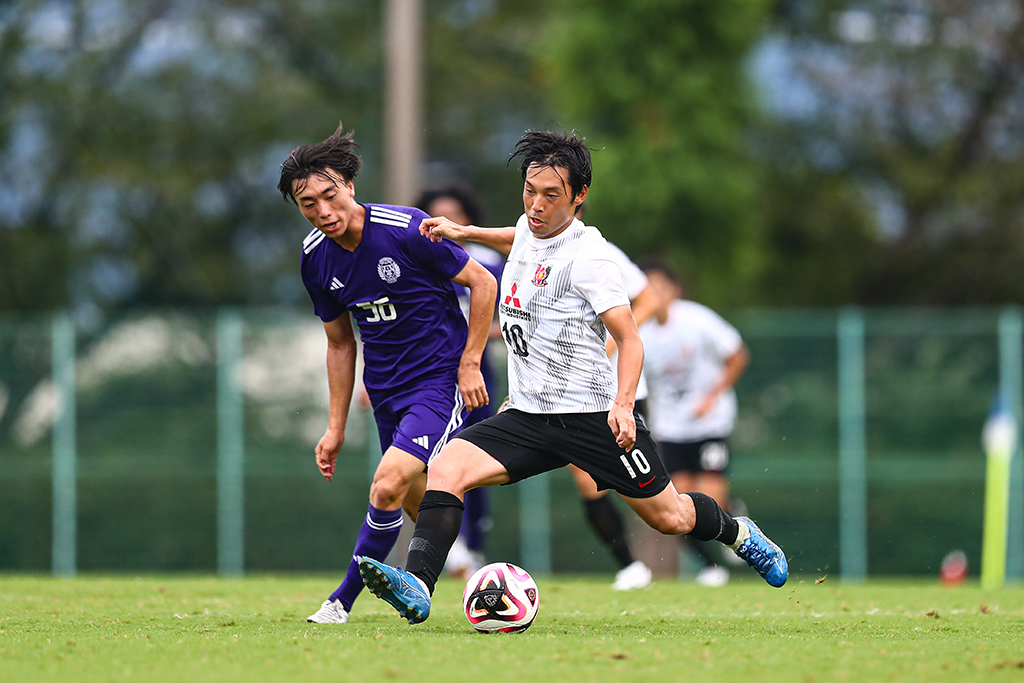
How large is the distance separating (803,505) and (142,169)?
1079cm

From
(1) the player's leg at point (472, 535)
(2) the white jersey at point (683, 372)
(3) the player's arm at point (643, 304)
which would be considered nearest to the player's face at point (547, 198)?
(3) the player's arm at point (643, 304)

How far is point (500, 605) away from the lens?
557 cm

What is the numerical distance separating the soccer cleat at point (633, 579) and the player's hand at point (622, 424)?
3.47m

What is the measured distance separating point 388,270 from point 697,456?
4991 mm

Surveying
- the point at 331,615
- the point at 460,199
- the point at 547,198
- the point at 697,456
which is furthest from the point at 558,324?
the point at 697,456

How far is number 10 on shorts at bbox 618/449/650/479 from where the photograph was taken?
18.1 feet

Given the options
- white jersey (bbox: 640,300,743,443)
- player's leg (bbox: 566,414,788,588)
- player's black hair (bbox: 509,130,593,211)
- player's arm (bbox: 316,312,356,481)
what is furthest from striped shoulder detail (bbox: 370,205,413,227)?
white jersey (bbox: 640,300,743,443)

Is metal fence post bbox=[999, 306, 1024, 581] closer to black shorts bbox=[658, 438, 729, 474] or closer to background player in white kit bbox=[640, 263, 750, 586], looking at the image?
background player in white kit bbox=[640, 263, 750, 586]

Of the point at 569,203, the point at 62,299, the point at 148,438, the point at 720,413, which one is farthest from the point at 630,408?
the point at 62,299

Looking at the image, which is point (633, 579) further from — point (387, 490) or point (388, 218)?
point (388, 218)

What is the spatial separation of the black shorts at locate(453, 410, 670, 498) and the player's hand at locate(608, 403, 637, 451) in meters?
0.28

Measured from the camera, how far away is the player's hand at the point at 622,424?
17.0ft

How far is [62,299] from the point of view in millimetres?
17531

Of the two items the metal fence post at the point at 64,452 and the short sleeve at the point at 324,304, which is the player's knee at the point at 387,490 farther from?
the metal fence post at the point at 64,452
